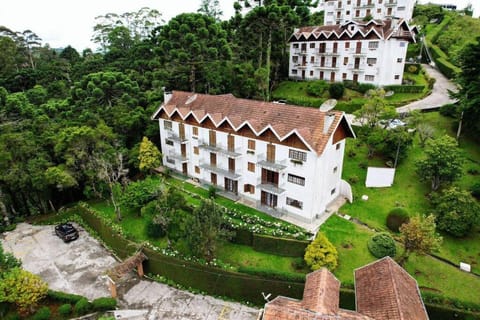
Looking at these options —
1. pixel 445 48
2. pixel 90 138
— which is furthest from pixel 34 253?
pixel 445 48

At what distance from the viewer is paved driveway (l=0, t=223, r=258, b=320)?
23875 mm

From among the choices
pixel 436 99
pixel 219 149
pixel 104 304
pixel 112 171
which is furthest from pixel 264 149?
pixel 436 99

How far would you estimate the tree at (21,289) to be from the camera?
22.3 meters

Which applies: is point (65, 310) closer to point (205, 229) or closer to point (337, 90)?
point (205, 229)

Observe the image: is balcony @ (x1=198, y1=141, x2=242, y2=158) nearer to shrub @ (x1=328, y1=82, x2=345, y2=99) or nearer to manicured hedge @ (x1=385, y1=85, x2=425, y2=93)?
shrub @ (x1=328, y1=82, x2=345, y2=99)

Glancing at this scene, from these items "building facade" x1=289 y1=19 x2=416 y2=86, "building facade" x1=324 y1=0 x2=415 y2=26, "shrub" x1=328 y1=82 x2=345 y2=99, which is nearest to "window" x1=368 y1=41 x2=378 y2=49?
"building facade" x1=289 y1=19 x2=416 y2=86

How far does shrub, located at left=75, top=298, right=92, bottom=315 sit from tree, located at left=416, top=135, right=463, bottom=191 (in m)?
33.1

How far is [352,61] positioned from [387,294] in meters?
48.7

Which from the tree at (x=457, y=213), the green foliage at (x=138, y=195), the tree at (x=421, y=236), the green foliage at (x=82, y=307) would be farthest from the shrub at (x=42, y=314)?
the tree at (x=457, y=213)

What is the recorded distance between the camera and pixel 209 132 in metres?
35.2

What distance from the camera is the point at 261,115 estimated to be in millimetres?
31688

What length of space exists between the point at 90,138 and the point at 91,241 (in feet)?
38.4

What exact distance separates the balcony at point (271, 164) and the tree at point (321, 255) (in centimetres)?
739

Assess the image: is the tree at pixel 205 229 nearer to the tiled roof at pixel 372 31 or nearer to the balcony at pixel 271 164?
the balcony at pixel 271 164
